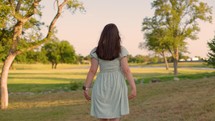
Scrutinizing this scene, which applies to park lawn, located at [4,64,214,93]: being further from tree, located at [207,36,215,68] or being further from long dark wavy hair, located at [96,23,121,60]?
long dark wavy hair, located at [96,23,121,60]

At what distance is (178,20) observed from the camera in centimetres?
5053

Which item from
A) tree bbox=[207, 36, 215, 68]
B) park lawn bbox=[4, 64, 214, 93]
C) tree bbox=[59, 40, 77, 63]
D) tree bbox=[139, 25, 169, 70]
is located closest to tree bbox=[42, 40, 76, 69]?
tree bbox=[59, 40, 77, 63]

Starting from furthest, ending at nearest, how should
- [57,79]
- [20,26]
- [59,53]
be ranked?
[59,53], [57,79], [20,26]

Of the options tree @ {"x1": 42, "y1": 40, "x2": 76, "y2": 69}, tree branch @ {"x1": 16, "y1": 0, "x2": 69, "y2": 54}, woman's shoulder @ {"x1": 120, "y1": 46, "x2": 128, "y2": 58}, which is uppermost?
tree @ {"x1": 42, "y1": 40, "x2": 76, "y2": 69}

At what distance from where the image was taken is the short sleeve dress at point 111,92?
5.76 m

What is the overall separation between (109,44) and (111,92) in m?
0.83

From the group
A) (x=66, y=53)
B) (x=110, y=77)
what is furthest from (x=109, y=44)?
(x=66, y=53)

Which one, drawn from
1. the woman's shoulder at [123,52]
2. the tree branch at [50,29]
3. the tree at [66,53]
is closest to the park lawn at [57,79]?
the tree branch at [50,29]

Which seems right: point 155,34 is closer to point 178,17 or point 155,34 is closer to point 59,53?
point 178,17

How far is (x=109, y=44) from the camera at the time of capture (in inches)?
223

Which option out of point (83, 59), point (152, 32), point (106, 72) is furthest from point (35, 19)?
point (83, 59)

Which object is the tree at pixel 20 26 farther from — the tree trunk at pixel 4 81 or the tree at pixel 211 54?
the tree at pixel 211 54

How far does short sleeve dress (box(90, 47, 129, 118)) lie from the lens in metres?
5.76

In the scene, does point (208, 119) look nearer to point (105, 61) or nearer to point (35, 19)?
point (105, 61)
